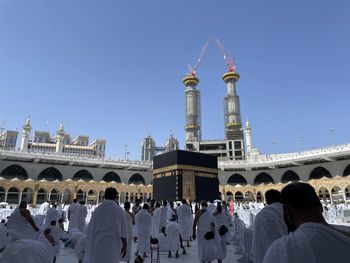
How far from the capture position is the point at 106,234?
3580mm

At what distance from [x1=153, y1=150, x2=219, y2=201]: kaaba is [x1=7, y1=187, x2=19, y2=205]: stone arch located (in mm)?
17453

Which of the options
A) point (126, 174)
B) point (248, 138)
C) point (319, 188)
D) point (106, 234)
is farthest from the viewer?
point (248, 138)

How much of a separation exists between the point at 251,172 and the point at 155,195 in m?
19.2

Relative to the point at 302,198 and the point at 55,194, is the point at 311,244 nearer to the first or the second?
the point at 302,198

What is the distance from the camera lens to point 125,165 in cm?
3788

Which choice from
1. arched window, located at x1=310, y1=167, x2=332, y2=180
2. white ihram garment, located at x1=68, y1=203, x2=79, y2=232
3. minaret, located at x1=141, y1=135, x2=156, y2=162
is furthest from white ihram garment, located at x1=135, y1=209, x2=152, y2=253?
minaret, located at x1=141, y1=135, x2=156, y2=162

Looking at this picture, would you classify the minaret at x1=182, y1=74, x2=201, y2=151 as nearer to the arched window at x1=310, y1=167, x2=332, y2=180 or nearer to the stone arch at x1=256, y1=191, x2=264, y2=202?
the stone arch at x1=256, y1=191, x2=264, y2=202

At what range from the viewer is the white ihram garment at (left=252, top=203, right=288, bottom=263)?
238 cm

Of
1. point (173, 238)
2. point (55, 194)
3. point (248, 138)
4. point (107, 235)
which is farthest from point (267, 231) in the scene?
point (248, 138)

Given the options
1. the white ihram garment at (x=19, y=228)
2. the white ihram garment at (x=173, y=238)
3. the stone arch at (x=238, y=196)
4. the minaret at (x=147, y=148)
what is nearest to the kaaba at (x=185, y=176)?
the stone arch at (x=238, y=196)

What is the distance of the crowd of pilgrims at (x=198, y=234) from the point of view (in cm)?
108

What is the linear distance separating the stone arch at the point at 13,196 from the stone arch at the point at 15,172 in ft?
5.38

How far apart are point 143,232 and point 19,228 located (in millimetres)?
2708

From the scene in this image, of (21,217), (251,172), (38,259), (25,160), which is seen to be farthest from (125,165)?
(38,259)
